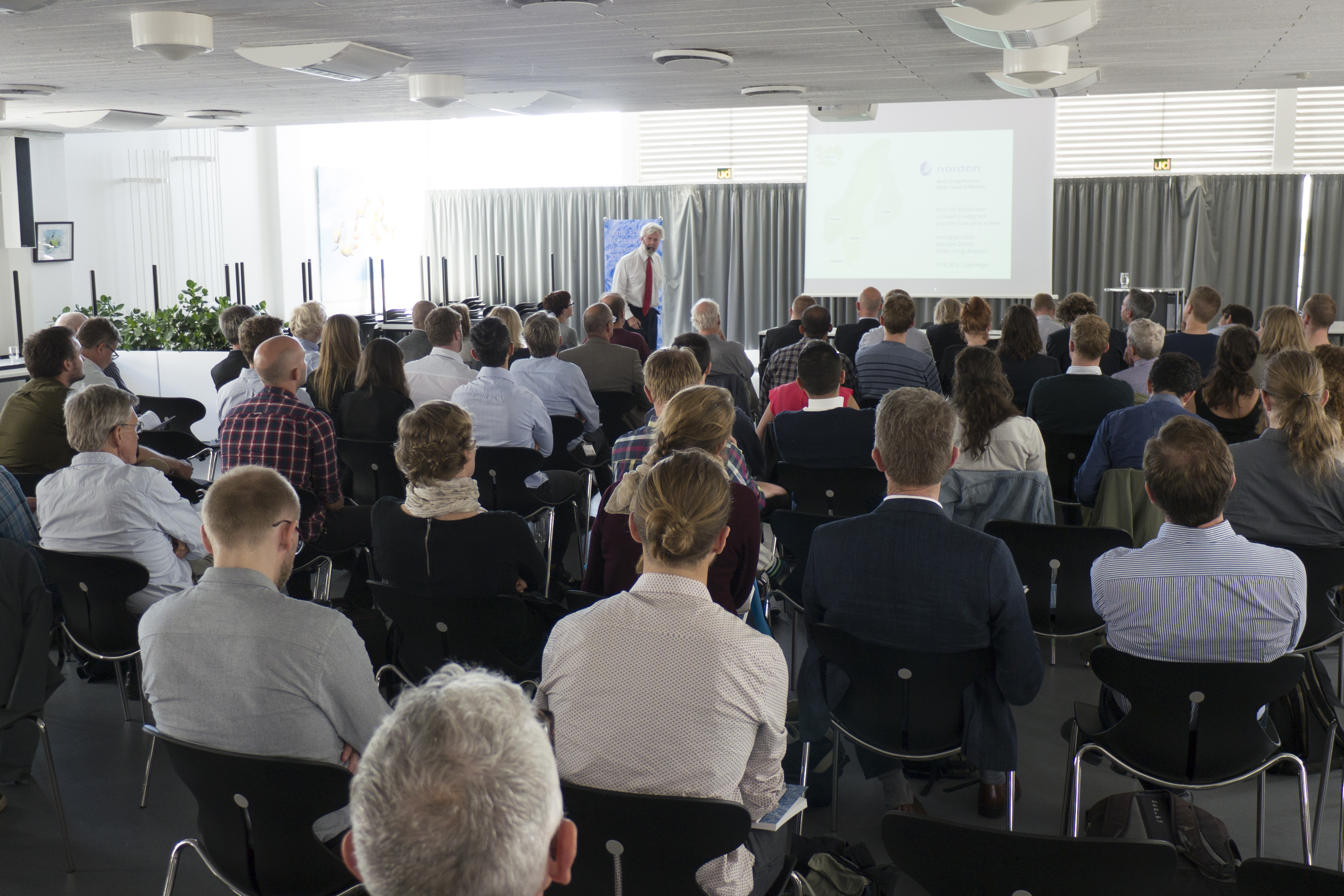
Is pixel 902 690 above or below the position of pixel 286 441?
below

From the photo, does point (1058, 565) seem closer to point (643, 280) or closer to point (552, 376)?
point (552, 376)

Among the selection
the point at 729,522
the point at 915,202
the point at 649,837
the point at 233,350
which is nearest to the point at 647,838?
the point at 649,837

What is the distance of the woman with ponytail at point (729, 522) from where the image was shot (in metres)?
2.95

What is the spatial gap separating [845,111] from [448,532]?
6589 mm

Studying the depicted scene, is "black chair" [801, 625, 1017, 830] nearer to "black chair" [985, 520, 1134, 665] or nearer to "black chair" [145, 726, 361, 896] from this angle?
"black chair" [985, 520, 1134, 665]

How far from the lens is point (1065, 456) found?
4871 mm

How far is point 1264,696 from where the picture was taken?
2.41 metres

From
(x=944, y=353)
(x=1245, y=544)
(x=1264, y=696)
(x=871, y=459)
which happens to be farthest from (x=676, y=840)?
(x=944, y=353)

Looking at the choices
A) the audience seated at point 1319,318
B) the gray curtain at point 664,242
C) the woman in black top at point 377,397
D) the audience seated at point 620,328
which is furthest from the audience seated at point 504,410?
the gray curtain at point 664,242

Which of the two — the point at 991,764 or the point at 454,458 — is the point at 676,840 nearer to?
the point at 991,764

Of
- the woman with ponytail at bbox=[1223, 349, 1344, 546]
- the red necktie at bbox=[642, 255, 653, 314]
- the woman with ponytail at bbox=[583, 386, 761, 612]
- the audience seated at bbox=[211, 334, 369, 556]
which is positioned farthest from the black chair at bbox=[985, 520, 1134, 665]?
the red necktie at bbox=[642, 255, 653, 314]

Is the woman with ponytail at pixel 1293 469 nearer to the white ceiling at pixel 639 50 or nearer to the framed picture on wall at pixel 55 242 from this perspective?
the white ceiling at pixel 639 50

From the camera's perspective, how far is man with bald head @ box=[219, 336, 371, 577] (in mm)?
4082

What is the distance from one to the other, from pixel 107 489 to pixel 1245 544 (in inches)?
130
